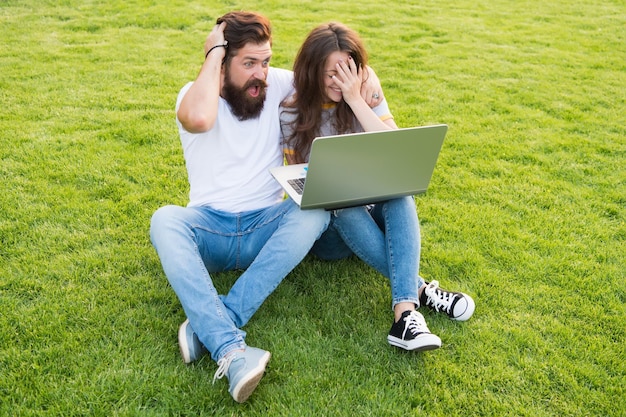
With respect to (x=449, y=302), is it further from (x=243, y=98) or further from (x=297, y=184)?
(x=243, y=98)

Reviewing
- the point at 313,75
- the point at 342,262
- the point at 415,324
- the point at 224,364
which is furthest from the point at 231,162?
the point at 415,324

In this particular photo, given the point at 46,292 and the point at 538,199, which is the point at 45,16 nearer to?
the point at 46,292

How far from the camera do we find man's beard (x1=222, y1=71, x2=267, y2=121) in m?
3.06

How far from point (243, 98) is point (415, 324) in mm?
1373

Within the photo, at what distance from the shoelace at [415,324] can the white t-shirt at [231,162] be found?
898mm

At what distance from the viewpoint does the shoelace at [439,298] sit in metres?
3.03

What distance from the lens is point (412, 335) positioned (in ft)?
8.96

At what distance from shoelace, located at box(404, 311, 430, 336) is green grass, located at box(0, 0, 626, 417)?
0.14 m

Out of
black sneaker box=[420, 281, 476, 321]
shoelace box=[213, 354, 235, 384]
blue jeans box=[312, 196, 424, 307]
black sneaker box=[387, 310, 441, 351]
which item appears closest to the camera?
shoelace box=[213, 354, 235, 384]

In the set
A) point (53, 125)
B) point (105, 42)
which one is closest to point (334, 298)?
point (53, 125)

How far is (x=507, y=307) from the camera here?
3.16m

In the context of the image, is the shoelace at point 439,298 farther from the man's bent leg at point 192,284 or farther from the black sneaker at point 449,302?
the man's bent leg at point 192,284

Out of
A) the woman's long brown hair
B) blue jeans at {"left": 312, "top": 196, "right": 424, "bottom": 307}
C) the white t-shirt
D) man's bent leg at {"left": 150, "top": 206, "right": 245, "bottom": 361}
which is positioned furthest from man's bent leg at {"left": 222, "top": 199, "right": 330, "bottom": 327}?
the woman's long brown hair

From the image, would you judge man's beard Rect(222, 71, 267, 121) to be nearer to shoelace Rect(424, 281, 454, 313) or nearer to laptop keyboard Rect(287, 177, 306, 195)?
laptop keyboard Rect(287, 177, 306, 195)
